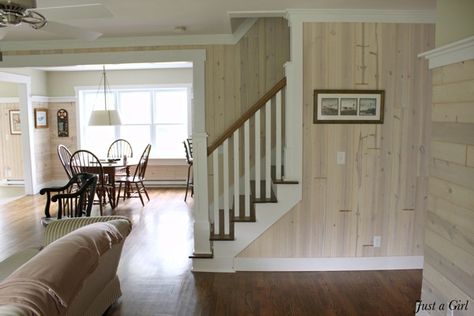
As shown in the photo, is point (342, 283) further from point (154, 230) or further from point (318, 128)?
point (154, 230)

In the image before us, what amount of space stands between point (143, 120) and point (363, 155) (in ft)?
18.6

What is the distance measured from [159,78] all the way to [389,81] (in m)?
5.44

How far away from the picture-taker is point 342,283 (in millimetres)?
3469

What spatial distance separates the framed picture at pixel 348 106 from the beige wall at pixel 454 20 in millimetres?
1115

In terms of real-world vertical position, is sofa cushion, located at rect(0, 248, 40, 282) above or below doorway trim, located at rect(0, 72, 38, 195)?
below

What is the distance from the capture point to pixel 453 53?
2.27 meters

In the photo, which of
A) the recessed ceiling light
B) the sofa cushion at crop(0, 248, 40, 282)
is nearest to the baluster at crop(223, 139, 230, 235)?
the recessed ceiling light

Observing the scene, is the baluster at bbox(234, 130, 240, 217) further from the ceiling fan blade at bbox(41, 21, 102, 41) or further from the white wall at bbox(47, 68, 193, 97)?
the white wall at bbox(47, 68, 193, 97)

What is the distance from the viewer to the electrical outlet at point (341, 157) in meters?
3.64

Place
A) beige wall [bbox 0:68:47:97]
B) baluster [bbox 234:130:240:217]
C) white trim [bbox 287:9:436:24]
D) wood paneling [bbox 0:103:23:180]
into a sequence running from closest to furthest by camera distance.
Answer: white trim [bbox 287:9:436:24]
baluster [bbox 234:130:240:217]
beige wall [bbox 0:68:47:97]
wood paneling [bbox 0:103:23:180]

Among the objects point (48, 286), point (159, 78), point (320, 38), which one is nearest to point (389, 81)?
point (320, 38)

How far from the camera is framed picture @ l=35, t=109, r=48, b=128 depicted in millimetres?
7668

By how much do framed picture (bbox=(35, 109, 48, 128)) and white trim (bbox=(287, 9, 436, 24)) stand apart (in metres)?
6.14

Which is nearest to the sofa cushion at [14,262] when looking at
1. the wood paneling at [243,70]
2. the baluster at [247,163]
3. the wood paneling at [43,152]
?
the baluster at [247,163]
